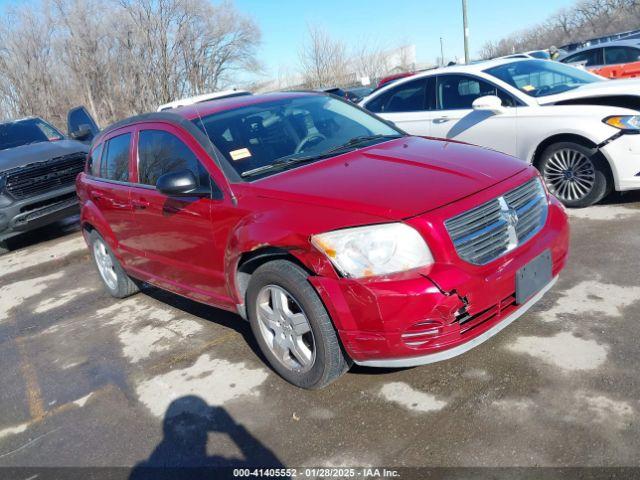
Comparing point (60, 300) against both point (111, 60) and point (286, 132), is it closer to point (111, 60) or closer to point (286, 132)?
point (286, 132)

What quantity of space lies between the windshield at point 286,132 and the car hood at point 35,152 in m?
5.90

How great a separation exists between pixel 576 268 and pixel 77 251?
662 centimetres

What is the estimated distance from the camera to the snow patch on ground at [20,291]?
6250 millimetres

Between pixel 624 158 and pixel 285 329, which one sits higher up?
pixel 624 158

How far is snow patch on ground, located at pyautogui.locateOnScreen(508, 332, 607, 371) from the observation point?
10.6ft

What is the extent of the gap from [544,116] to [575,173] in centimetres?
68

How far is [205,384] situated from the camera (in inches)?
147

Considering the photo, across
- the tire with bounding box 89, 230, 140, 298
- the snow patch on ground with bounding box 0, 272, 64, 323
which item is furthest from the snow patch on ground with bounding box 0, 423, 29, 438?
the snow patch on ground with bounding box 0, 272, 64, 323

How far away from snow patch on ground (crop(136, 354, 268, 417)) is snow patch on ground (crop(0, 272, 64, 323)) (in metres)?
2.98

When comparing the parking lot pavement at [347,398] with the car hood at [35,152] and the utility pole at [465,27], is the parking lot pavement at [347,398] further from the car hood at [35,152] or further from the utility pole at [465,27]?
the utility pole at [465,27]

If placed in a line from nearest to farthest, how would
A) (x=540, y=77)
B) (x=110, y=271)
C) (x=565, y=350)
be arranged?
(x=565, y=350)
(x=110, y=271)
(x=540, y=77)

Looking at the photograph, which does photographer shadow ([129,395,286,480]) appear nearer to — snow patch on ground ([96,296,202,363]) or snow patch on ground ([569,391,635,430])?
snow patch on ground ([96,296,202,363])

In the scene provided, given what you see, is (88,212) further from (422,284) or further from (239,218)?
(422,284)

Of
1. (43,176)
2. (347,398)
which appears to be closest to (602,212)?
(347,398)
